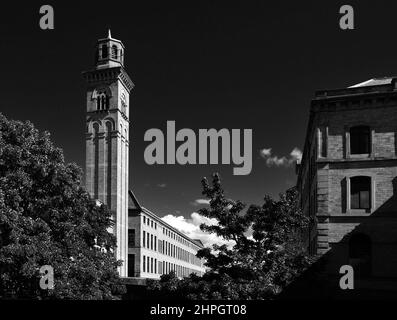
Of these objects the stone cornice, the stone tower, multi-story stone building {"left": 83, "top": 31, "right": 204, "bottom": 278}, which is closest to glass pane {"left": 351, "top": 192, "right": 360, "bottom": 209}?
multi-story stone building {"left": 83, "top": 31, "right": 204, "bottom": 278}

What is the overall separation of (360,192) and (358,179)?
2.54 ft

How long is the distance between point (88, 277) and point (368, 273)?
Result: 620 inches

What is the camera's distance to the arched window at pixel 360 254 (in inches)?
1045

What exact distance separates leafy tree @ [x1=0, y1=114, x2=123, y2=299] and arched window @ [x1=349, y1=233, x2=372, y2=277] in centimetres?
1450

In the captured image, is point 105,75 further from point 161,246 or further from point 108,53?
point 161,246

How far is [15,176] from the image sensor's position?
1783 cm

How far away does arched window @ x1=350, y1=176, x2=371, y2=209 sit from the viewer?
27.4 m

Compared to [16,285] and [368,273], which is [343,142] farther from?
[16,285]

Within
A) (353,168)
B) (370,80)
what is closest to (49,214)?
(353,168)

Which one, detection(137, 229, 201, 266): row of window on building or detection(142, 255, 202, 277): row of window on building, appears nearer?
detection(137, 229, 201, 266): row of window on building

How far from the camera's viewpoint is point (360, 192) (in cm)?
2755

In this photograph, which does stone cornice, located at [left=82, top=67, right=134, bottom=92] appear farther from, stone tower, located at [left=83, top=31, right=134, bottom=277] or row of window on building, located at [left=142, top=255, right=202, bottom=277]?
row of window on building, located at [left=142, top=255, right=202, bottom=277]

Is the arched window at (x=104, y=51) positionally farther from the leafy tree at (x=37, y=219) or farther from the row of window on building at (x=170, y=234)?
the leafy tree at (x=37, y=219)

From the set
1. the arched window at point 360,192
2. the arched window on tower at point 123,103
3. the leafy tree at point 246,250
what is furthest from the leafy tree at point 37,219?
the arched window on tower at point 123,103
